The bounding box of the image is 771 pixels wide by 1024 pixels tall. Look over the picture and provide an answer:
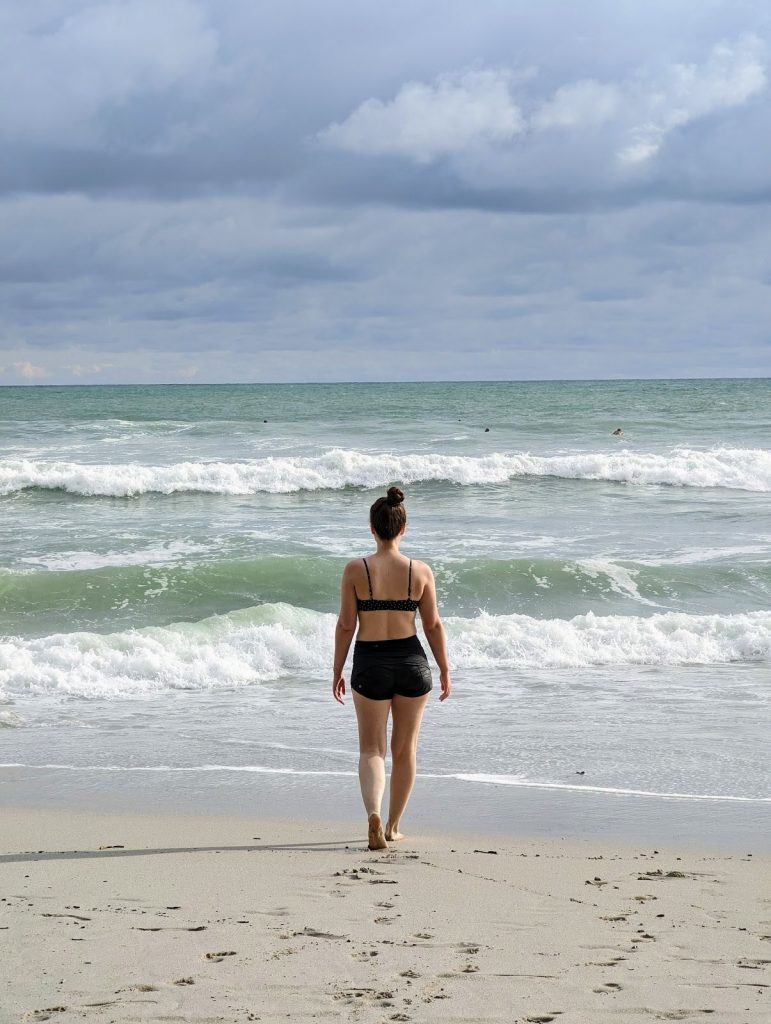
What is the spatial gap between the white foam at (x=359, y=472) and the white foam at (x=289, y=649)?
1280 centimetres

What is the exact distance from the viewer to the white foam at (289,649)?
945cm

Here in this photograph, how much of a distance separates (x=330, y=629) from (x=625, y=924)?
23.8ft

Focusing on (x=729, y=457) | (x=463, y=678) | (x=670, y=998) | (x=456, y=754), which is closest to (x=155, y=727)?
(x=456, y=754)

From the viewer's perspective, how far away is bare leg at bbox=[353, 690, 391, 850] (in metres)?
5.09

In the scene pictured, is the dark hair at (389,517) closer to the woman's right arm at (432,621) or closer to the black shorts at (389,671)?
the woman's right arm at (432,621)

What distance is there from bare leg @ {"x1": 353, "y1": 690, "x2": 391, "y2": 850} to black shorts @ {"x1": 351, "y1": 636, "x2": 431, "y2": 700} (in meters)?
0.05

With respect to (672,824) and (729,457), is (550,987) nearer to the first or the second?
(672,824)

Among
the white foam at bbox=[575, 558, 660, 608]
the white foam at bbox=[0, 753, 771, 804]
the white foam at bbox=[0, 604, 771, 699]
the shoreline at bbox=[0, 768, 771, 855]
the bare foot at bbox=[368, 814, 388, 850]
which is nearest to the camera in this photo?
the bare foot at bbox=[368, 814, 388, 850]

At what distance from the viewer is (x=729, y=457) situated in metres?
28.3

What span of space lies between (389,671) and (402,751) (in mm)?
451

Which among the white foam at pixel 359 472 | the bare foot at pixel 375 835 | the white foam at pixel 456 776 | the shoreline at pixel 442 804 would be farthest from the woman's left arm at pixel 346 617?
the white foam at pixel 359 472

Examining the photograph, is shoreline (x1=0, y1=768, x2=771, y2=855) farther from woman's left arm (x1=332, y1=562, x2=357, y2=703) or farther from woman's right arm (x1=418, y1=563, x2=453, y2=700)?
woman's left arm (x1=332, y1=562, x2=357, y2=703)

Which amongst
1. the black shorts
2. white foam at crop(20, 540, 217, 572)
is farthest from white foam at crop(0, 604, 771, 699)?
the black shorts

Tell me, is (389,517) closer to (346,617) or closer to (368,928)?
(346,617)
